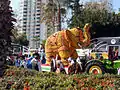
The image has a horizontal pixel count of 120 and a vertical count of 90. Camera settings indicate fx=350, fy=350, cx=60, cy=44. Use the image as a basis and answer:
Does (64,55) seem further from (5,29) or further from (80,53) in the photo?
(5,29)

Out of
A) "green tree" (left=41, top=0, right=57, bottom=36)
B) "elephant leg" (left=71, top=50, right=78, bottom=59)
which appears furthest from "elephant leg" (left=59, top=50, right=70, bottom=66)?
"green tree" (left=41, top=0, right=57, bottom=36)

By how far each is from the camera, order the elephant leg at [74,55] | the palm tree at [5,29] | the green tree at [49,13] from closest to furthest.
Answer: the palm tree at [5,29] → the elephant leg at [74,55] → the green tree at [49,13]

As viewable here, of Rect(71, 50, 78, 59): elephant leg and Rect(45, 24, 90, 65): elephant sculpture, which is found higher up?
Rect(45, 24, 90, 65): elephant sculpture

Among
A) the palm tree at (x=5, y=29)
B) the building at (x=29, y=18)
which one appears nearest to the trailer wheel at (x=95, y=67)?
the palm tree at (x=5, y=29)

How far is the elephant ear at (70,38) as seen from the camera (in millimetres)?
21317

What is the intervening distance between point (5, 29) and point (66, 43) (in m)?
13.6

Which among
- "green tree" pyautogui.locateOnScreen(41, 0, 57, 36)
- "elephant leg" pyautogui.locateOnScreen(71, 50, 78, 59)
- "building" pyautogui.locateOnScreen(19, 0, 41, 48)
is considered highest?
"building" pyautogui.locateOnScreen(19, 0, 41, 48)

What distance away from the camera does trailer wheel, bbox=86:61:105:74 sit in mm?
17844

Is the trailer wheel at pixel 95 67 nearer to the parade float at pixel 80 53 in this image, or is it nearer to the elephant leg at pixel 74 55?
the parade float at pixel 80 53

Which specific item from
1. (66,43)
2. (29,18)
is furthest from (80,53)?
(29,18)

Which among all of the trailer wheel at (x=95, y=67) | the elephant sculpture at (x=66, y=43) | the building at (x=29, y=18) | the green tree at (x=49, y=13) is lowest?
the trailer wheel at (x=95, y=67)

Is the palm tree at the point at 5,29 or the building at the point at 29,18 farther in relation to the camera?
the building at the point at 29,18

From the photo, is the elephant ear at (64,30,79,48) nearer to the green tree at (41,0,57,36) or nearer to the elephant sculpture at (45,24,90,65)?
the elephant sculpture at (45,24,90,65)

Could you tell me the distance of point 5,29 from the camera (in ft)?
25.6
